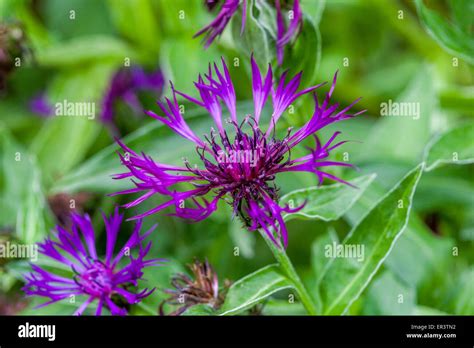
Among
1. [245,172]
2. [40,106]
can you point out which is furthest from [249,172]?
[40,106]

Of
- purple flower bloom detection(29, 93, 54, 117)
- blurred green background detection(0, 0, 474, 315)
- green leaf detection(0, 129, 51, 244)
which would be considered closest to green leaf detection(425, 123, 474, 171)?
blurred green background detection(0, 0, 474, 315)

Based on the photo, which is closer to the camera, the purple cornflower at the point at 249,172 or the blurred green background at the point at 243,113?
the purple cornflower at the point at 249,172

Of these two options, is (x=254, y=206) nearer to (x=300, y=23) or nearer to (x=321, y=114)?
(x=321, y=114)

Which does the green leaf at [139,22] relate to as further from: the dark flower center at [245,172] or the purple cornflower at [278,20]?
the dark flower center at [245,172]

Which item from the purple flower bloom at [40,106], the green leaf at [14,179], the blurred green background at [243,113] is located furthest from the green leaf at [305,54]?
the purple flower bloom at [40,106]

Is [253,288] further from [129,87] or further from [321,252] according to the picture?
[129,87]

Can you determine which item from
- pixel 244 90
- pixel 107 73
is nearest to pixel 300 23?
pixel 244 90
